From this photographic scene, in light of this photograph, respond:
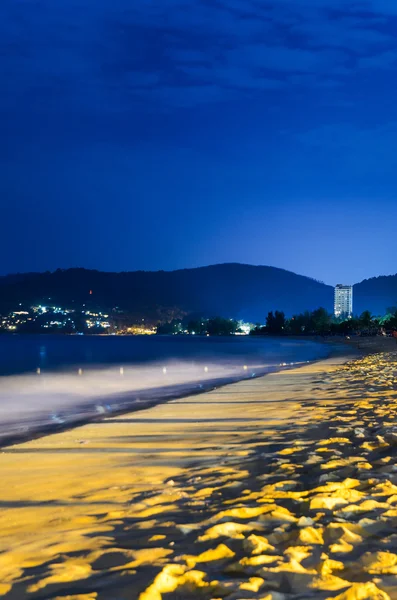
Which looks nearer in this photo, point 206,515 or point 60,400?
point 206,515

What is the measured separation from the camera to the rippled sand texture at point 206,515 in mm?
3053

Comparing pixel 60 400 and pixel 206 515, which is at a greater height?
pixel 206 515

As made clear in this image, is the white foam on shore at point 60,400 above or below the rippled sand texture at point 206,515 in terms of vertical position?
below

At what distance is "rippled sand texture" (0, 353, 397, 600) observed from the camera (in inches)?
120

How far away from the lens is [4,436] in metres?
10.4

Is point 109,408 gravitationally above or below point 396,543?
below

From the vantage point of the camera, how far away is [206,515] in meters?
4.23

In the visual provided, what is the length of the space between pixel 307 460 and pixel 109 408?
10267 millimetres

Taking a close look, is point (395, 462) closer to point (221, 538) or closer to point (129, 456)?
point (221, 538)

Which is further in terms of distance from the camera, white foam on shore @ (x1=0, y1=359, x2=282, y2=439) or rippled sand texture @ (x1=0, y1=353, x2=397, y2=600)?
white foam on shore @ (x1=0, y1=359, x2=282, y2=439)

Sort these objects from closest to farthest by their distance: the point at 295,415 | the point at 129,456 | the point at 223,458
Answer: the point at 223,458 < the point at 129,456 < the point at 295,415

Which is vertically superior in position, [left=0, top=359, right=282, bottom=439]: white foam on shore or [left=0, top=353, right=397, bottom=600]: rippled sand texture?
[left=0, top=353, right=397, bottom=600]: rippled sand texture

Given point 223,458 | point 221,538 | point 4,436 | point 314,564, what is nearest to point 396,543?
point 314,564

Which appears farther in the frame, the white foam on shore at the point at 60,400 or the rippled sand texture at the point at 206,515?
the white foam on shore at the point at 60,400
